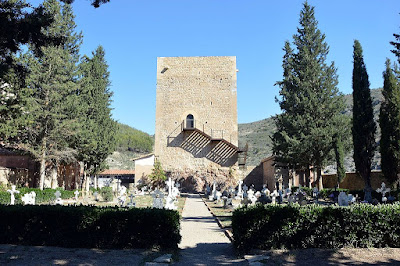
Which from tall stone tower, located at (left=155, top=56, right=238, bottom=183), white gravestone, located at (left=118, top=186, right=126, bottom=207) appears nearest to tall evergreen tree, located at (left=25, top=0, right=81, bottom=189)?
white gravestone, located at (left=118, top=186, right=126, bottom=207)

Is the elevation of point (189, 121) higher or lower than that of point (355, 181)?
higher

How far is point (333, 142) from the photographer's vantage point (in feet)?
82.1

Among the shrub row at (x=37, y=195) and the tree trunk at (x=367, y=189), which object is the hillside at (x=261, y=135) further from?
the shrub row at (x=37, y=195)

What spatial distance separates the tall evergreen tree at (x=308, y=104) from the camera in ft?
82.2

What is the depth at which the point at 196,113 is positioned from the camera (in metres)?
33.5

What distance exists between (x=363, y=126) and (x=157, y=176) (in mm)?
19391

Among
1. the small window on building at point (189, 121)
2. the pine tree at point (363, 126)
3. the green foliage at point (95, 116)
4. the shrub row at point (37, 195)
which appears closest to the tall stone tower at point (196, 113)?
the small window on building at point (189, 121)

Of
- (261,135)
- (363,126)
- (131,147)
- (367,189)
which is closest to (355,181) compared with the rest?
(367,189)

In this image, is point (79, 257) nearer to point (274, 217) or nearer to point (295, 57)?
point (274, 217)

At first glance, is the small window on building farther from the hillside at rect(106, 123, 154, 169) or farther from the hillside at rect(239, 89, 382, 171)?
the hillside at rect(106, 123, 154, 169)

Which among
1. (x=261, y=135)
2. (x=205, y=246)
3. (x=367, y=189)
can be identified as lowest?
(x=205, y=246)

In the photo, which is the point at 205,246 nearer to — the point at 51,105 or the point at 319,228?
the point at 319,228

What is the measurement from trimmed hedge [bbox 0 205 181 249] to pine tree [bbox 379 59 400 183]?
15.0m

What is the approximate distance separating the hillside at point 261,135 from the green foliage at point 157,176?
66.2 feet
